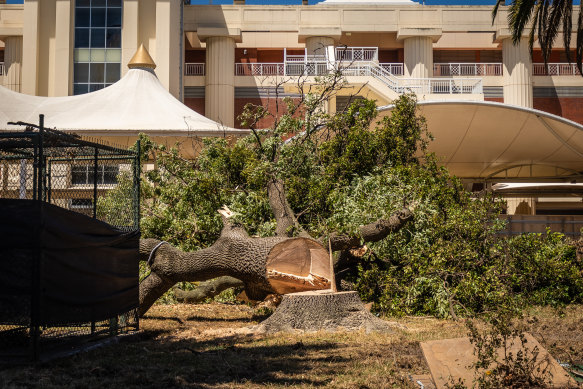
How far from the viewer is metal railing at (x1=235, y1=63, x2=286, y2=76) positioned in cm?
3506

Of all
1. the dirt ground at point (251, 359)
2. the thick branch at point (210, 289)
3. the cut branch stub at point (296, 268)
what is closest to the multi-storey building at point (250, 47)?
the thick branch at point (210, 289)

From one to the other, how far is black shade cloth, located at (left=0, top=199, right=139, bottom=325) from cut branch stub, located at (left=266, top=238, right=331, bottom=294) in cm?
273

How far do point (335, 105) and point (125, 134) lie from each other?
51.6 feet

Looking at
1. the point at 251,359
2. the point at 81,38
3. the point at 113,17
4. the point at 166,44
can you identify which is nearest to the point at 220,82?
the point at 166,44

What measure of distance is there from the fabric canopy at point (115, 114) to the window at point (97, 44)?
818cm

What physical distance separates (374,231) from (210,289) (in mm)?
3375

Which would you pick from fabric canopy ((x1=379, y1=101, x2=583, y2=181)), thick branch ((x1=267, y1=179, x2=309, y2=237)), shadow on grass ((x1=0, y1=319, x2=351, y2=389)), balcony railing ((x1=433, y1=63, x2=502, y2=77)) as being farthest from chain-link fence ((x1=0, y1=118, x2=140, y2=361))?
balcony railing ((x1=433, y1=63, x2=502, y2=77))

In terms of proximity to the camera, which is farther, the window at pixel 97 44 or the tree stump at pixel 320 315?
the window at pixel 97 44

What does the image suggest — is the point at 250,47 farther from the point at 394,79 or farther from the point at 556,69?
the point at 556,69

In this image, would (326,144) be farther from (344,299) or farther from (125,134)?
(125,134)

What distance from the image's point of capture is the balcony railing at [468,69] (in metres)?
35.3

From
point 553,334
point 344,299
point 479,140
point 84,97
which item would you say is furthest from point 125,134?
point 553,334

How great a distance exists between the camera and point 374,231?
36.6 ft

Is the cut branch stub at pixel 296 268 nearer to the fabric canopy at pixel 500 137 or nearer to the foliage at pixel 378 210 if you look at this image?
the foliage at pixel 378 210
